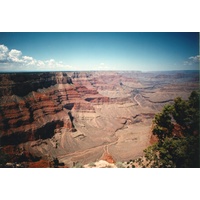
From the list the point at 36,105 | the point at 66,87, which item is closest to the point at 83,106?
the point at 66,87

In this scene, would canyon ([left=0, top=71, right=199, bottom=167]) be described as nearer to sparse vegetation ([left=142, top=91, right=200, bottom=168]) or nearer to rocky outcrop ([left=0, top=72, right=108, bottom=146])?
rocky outcrop ([left=0, top=72, right=108, bottom=146])

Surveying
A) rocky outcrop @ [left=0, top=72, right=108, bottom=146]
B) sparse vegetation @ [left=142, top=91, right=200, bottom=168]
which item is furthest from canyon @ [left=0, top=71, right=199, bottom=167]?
sparse vegetation @ [left=142, top=91, right=200, bottom=168]

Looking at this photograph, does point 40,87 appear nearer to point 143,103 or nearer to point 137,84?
point 143,103

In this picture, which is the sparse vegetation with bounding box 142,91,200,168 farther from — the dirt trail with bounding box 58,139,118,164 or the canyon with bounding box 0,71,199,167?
the dirt trail with bounding box 58,139,118,164

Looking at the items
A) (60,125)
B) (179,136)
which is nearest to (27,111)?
(60,125)

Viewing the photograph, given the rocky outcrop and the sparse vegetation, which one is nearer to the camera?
the sparse vegetation

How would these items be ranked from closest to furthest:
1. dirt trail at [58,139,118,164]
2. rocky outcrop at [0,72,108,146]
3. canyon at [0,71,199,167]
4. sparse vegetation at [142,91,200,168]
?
sparse vegetation at [142,91,200,168]
canyon at [0,71,199,167]
rocky outcrop at [0,72,108,146]
dirt trail at [58,139,118,164]

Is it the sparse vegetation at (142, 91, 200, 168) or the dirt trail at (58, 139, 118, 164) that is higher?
the sparse vegetation at (142, 91, 200, 168)

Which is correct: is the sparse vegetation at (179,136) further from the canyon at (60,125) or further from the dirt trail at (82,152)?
the dirt trail at (82,152)

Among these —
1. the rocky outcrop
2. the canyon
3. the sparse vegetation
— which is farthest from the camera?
the rocky outcrop

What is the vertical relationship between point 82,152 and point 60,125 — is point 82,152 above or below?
below

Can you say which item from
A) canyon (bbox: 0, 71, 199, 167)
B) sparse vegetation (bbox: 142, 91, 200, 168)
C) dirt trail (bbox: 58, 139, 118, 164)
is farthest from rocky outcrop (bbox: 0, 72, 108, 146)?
sparse vegetation (bbox: 142, 91, 200, 168)

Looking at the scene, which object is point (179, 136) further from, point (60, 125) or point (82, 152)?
point (60, 125)
